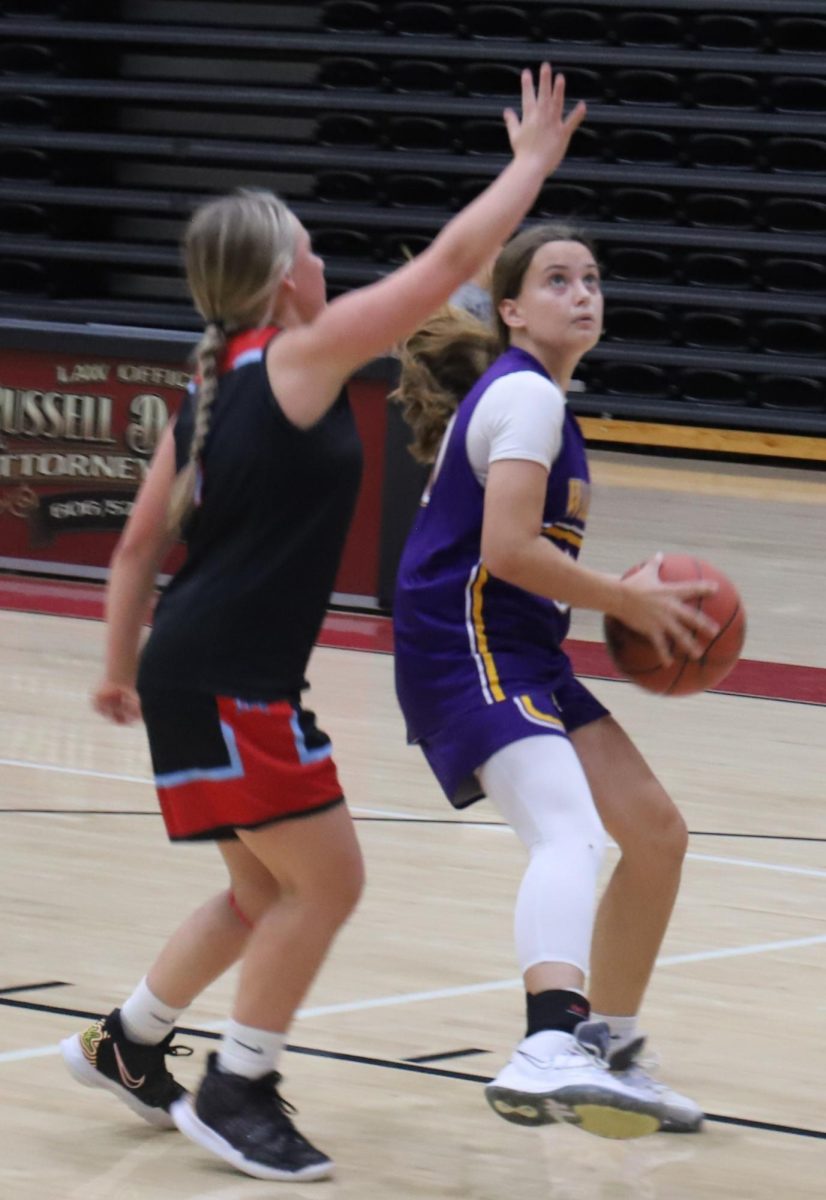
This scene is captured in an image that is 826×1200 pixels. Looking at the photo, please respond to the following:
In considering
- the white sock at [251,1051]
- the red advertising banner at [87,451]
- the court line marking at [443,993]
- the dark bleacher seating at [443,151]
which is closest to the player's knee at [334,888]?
the white sock at [251,1051]

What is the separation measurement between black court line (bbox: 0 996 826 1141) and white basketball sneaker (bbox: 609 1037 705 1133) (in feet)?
0.23

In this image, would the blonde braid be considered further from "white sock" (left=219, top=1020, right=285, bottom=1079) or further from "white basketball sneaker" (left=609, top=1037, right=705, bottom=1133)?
"white basketball sneaker" (left=609, top=1037, right=705, bottom=1133)

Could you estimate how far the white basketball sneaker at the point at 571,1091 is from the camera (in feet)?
7.89

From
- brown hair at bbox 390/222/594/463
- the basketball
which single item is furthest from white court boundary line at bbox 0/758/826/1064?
brown hair at bbox 390/222/594/463

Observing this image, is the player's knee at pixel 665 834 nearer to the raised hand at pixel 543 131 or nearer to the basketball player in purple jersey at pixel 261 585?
the basketball player in purple jersey at pixel 261 585

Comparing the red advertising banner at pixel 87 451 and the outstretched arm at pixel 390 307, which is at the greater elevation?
the outstretched arm at pixel 390 307

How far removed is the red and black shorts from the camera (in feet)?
8.32

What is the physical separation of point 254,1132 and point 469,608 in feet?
2.49

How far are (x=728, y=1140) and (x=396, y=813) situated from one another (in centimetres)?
211

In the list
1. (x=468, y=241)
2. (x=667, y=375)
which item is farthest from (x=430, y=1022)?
(x=667, y=375)

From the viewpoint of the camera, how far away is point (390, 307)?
243cm

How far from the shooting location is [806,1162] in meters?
2.76

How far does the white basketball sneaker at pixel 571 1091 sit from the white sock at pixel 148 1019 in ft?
1.72

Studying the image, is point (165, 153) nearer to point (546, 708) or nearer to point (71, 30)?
point (71, 30)
